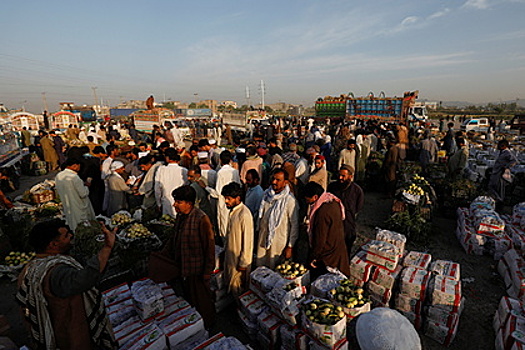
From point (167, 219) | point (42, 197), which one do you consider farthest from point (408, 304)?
point (42, 197)

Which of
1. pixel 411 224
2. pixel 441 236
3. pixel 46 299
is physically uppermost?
pixel 46 299

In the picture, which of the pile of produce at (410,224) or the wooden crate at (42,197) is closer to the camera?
the pile of produce at (410,224)

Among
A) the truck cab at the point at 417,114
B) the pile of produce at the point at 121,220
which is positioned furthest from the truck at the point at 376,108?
the pile of produce at the point at 121,220

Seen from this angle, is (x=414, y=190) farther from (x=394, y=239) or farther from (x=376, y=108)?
(x=376, y=108)

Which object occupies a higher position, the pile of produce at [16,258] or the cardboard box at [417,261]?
the cardboard box at [417,261]

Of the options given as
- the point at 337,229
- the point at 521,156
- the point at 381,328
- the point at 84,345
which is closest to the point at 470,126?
the point at 521,156

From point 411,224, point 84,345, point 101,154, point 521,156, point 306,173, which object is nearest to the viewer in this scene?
point 84,345

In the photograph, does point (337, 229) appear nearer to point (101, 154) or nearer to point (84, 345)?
point (84, 345)

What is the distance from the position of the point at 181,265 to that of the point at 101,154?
6.28m

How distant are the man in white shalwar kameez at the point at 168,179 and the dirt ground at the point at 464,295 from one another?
265 centimetres

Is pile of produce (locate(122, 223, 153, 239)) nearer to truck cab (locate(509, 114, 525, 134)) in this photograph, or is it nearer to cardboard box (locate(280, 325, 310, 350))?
cardboard box (locate(280, 325, 310, 350))

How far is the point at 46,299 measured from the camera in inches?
90.0

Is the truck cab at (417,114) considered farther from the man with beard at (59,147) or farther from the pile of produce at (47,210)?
the man with beard at (59,147)

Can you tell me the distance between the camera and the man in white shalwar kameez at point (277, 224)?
13.8ft
